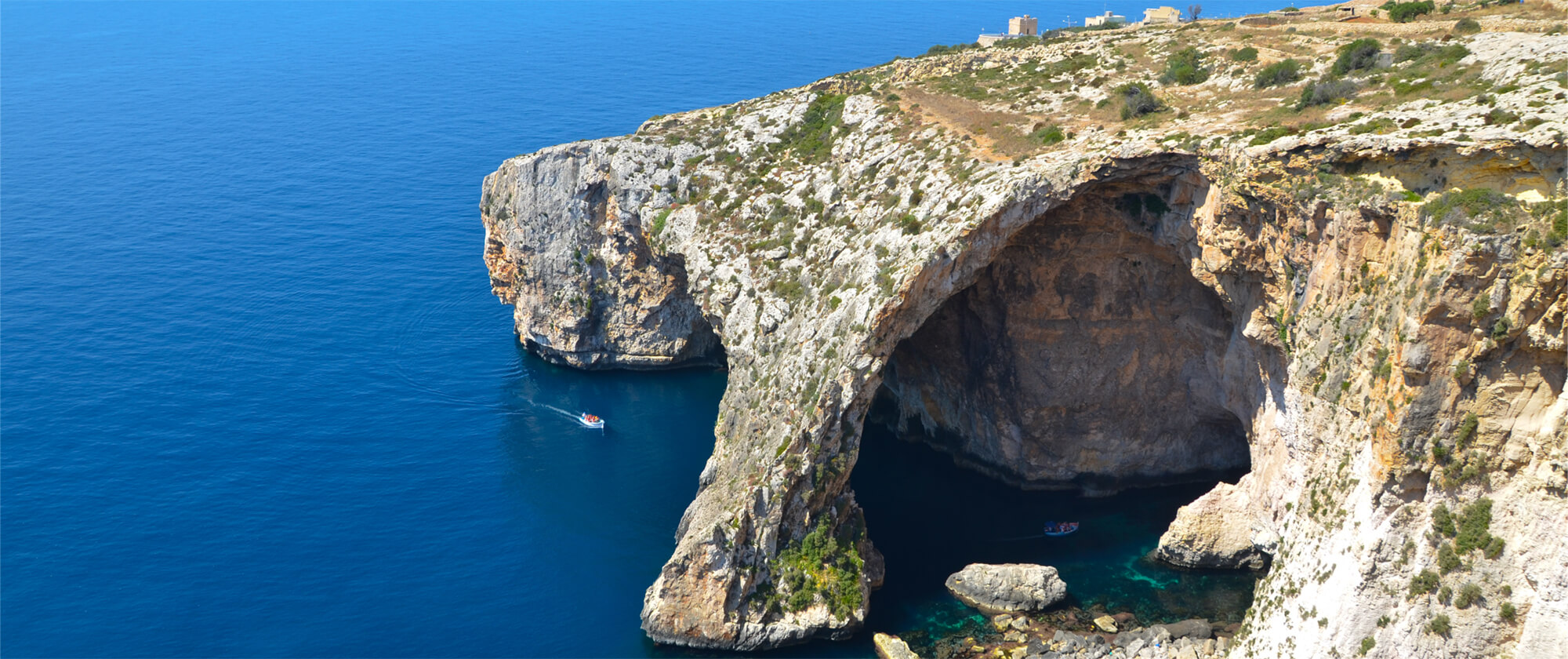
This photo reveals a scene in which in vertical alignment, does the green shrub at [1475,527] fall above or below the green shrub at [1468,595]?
above

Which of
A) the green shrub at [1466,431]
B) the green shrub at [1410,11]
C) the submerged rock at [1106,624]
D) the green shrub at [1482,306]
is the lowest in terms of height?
the submerged rock at [1106,624]

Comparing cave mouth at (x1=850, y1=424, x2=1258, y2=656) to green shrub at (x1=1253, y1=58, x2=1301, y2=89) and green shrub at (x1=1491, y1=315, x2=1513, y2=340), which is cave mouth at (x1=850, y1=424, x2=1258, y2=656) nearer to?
green shrub at (x1=1491, y1=315, x2=1513, y2=340)

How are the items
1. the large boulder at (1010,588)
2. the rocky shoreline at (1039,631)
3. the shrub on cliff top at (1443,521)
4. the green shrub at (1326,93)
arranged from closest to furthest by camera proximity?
the shrub on cliff top at (1443,521) < the green shrub at (1326,93) < the rocky shoreline at (1039,631) < the large boulder at (1010,588)

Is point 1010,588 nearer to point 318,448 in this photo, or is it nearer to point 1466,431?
point 1466,431

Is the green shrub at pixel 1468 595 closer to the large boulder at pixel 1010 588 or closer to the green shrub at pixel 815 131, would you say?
the large boulder at pixel 1010 588

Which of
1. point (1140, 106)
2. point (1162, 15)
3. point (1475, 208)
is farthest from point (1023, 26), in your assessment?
point (1475, 208)

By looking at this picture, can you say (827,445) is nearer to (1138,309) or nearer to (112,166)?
(1138,309)

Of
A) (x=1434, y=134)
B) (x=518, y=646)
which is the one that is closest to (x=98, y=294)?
(x=518, y=646)

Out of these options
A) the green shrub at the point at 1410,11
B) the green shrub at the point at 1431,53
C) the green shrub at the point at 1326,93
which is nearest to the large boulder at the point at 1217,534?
the green shrub at the point at 1326,93
